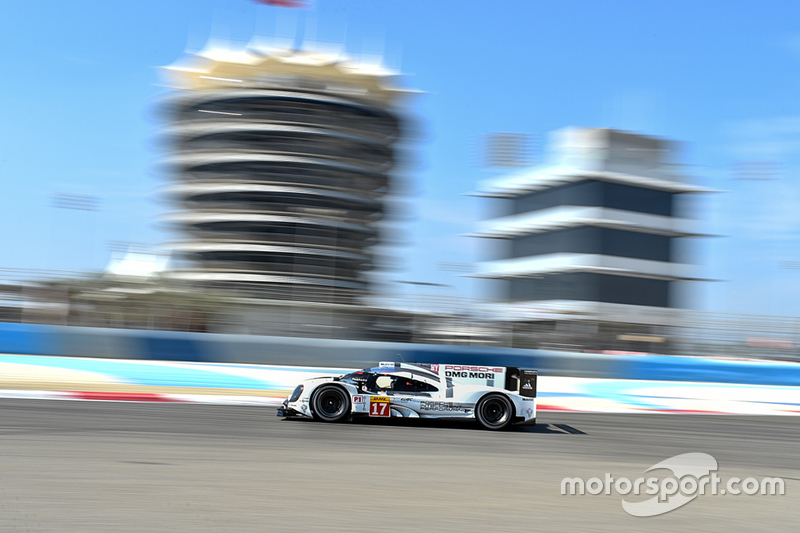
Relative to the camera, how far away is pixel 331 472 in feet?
22.0

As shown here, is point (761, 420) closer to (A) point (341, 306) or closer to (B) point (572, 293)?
(A) point (341, 306)

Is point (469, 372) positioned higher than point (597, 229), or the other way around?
point (597, 229)

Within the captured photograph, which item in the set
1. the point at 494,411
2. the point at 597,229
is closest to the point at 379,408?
the point at 494,411

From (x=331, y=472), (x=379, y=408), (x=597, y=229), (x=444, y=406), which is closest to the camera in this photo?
(x=331, y=472)

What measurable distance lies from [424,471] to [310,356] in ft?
41.3

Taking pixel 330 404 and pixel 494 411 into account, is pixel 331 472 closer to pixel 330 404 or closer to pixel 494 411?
pixel 330 404

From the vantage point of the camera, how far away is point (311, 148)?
3891 cm

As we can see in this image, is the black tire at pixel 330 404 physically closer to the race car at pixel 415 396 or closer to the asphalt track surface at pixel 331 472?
the race car at pixel 415 396

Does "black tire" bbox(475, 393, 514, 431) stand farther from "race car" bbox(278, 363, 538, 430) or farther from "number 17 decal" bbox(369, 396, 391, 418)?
"number 17 decal" bbox(369, 396, 391, 418)

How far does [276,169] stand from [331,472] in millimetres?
32978

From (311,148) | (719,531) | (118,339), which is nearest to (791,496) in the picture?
(719,531)

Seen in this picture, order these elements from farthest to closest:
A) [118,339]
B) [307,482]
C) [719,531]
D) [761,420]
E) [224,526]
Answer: [118,339]
[761,420]
[307,482]
[719,531]
[224,526]

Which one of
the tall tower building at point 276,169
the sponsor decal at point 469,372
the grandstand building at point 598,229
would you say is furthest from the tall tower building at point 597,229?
the sponsor decal at point 469,372

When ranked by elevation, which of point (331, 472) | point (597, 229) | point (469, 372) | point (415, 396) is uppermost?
point (597, 229)
